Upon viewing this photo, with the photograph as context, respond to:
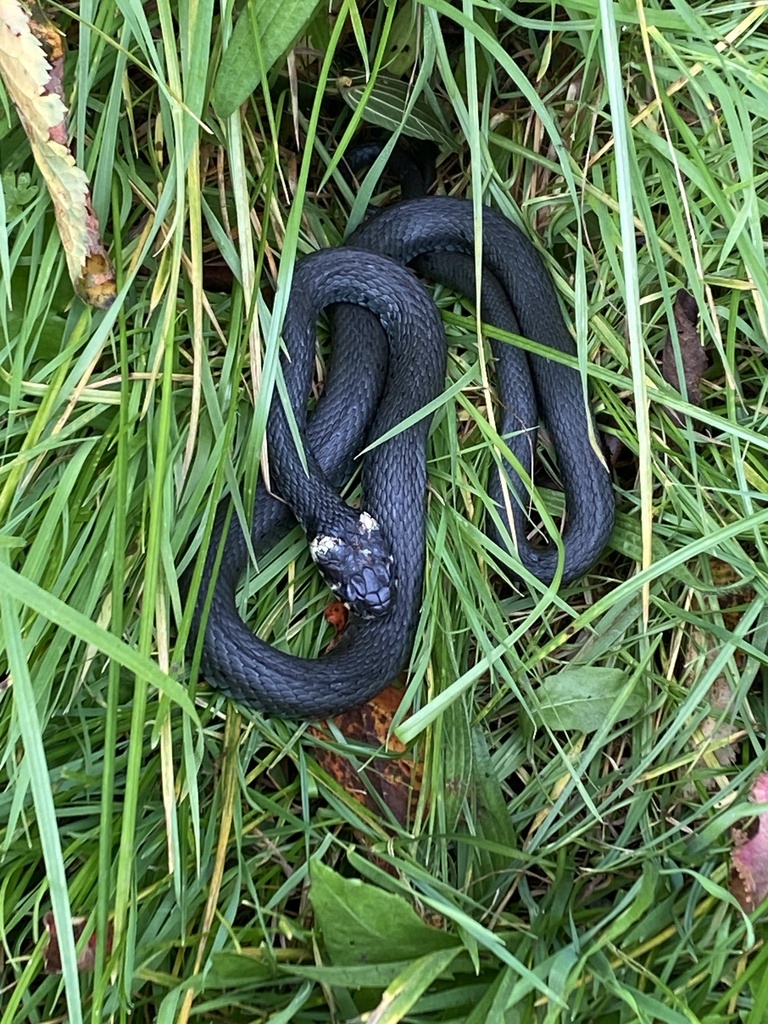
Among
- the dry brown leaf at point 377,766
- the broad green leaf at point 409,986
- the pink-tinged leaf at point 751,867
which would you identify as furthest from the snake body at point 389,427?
the pink-tinged leaf at point 751,867

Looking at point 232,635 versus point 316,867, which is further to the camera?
point 232,635

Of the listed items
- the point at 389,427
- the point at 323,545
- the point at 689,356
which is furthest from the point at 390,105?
the point at 323,545

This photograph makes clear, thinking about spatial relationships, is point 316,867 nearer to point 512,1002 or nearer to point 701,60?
point 512,1002

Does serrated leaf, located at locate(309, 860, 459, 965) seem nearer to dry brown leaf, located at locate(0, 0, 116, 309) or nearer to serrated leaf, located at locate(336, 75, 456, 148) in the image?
dry brown leaf, located at locate(0, 0, 116, 309)

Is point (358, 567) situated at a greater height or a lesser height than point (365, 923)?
greater

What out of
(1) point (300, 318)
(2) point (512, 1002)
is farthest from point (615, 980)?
(1) point (300, 318)

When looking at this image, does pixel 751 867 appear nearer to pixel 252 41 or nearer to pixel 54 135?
pixel 252 41

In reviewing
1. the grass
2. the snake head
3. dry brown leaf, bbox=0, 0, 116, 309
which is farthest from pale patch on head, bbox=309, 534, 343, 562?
dry brown leaf, bbox=0, 0, 116, 309
